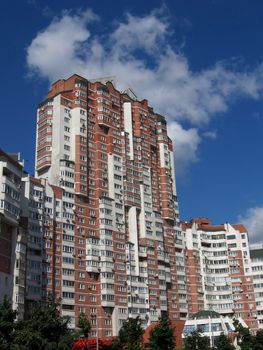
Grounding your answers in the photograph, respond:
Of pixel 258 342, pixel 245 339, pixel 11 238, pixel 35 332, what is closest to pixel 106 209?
pixel 11 238

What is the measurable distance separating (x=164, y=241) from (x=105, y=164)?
31.0 meters

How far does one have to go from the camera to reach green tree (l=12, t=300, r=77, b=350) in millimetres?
65812

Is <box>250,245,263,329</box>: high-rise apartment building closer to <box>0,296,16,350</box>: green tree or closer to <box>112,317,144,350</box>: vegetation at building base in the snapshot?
<box>112,317,144,350</box>: vegetation at building base

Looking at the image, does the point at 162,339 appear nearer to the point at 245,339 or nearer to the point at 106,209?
the point at 245,339

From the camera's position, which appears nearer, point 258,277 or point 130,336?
point 130,336

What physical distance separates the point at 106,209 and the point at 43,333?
67.0 metres

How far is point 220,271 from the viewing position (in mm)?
174500

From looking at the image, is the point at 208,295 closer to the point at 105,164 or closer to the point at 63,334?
the point at 105,164

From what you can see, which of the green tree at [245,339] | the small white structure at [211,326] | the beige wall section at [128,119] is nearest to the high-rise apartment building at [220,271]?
the small white structure at [211,326]

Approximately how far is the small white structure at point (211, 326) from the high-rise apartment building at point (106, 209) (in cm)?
561

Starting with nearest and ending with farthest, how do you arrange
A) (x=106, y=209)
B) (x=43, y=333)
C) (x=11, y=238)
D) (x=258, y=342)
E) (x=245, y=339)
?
(x=43, y=333) → (x=11, y=238) → (x=258, y=342) → (x=245, y=339) → (x=106, y=209)

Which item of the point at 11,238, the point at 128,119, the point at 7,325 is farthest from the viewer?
the point at 128,119

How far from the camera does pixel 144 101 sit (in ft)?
534

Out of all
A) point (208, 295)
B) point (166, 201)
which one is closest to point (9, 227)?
point (166, 201)
